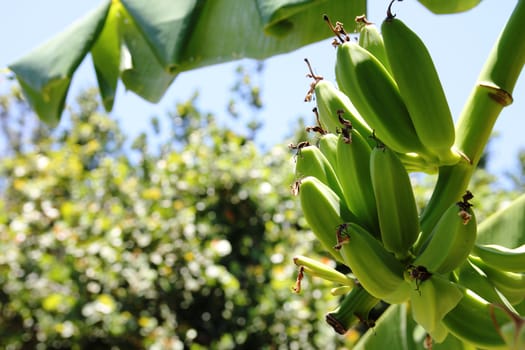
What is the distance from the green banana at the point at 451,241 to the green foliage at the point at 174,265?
1.70m

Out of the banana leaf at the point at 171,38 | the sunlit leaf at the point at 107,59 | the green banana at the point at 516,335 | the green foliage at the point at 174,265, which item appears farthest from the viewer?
the green foliage at the point at 174,265

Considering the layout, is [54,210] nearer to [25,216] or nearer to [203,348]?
[25,216]

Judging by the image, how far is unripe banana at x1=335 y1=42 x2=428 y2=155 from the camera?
62 centimetres

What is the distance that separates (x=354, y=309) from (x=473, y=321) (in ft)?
0.39

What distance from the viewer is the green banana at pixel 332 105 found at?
70cm

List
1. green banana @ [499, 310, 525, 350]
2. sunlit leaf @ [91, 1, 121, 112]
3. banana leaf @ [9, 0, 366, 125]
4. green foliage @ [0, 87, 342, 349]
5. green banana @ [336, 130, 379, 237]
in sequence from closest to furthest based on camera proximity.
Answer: green banana @ [499, 310, 525, 350] < green banana @ [336, 130, 379, 237] < banana leaf @ [9, 0, 366, 125] < sunlit leaf @ [91, 1, 121, 112] < green foliage @ [0, 87, 342, 349]

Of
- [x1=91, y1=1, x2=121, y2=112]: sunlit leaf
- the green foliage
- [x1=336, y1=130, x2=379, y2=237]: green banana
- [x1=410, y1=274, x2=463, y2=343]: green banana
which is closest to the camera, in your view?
[x1=410, y1=274, x2=463, y2=343]: green banana

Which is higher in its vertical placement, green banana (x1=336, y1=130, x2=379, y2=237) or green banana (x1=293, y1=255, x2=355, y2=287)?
green banana (x1=336, y1=130, x2=379, y2=237)

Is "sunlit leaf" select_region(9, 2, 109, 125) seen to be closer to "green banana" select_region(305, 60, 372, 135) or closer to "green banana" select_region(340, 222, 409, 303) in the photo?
"green banana" select_region(305, 60, 372, 135)

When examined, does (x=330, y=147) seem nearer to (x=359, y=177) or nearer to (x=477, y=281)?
(x=359, y=177)

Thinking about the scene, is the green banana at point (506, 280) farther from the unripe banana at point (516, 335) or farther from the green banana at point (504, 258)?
the unripe banana at point (516, 335)

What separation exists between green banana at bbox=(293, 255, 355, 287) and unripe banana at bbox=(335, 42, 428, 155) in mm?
149

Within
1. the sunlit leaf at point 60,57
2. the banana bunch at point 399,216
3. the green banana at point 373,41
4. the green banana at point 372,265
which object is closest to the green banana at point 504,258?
the banana bunch at point 399,216

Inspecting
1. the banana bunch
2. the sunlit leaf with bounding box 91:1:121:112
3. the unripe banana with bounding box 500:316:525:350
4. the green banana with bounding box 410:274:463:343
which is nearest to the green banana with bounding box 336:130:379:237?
the banana bunch
